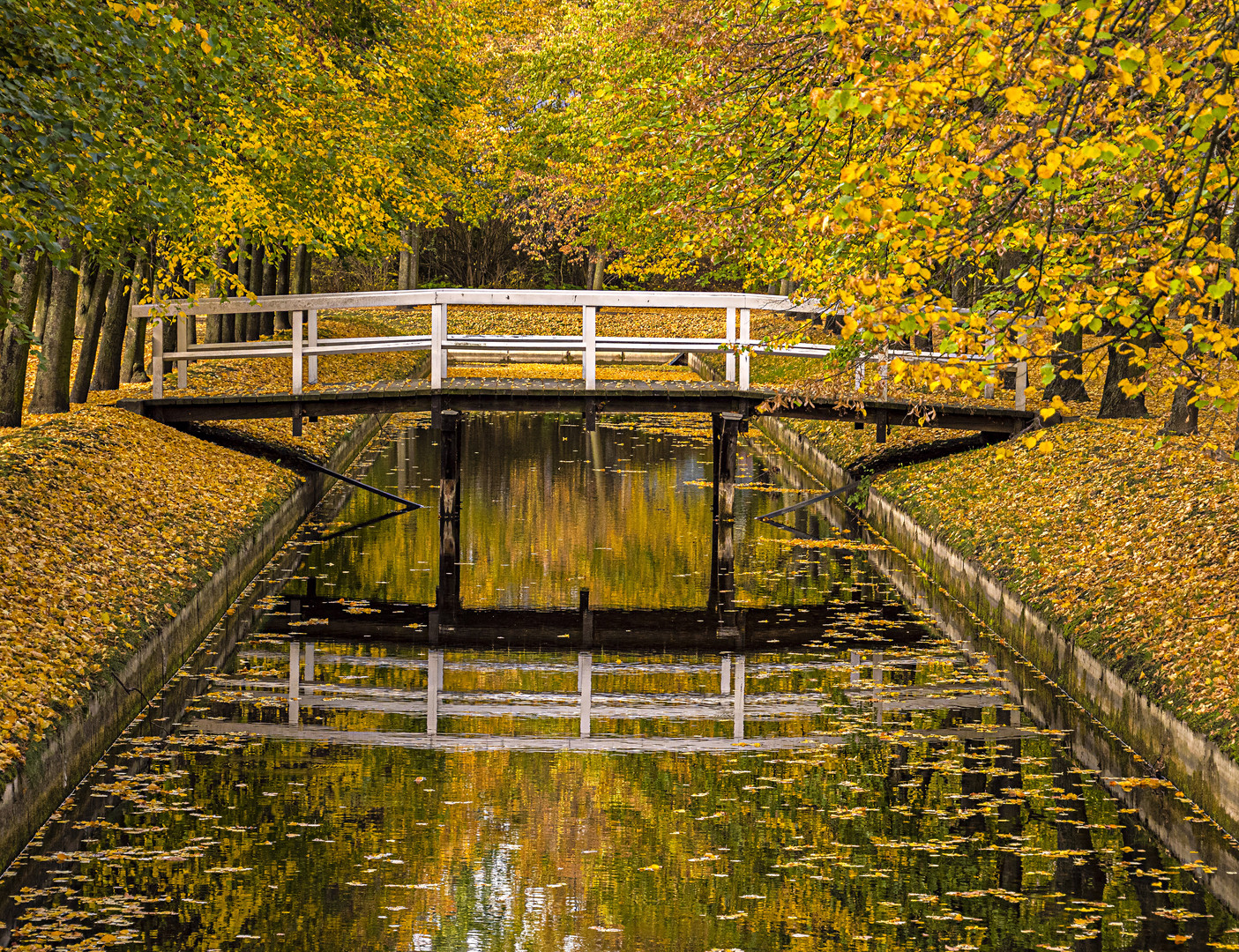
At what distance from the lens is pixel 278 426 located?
75.9 ft

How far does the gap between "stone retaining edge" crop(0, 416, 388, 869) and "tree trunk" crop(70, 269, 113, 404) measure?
5140 millimetres

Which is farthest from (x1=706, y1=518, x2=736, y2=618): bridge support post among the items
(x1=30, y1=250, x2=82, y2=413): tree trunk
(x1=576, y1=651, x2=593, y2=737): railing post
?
(x1=30, y1=250, x2=82, y2=413): tree trunk

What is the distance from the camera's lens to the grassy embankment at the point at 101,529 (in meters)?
9.77

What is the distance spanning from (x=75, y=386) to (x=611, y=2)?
16.0 metres

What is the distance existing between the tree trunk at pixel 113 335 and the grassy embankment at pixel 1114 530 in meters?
11.1

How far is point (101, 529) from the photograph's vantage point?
44.7 ft

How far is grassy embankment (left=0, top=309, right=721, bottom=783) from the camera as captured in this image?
977cm

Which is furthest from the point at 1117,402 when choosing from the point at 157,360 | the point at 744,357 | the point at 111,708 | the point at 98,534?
the point at 111,708

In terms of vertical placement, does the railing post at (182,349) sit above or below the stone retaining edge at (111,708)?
above

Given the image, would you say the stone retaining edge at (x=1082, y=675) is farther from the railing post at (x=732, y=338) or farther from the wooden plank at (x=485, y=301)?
the wooden plank at (x=485, y=301)

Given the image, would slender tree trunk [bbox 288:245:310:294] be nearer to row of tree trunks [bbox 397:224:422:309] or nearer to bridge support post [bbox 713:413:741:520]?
row of tree trunks [bbox 397:224:422:309]

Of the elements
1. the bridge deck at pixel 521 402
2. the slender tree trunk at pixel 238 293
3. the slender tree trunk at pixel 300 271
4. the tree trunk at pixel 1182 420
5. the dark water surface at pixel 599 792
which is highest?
the slender tree trunk at pixel 300 271

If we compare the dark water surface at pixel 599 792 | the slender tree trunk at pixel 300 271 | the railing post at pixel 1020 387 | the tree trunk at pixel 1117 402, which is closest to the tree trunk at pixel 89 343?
the dark water surface at pixel 599 792

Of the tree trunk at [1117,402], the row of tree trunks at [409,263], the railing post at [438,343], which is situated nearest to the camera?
the railing post at [438,343]
